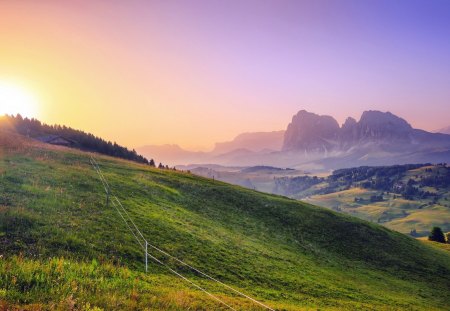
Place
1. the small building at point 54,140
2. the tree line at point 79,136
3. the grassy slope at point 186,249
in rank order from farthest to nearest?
the tree line at point 79,136, the small building at point 54,140, the grassy slope at point 186,249

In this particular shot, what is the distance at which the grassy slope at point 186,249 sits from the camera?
16.0 metres

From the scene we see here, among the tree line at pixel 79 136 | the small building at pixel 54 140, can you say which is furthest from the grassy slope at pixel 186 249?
the tree line at pixel 79 136

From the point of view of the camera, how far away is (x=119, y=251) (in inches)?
920

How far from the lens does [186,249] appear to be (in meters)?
29.9

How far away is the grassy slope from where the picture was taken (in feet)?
52.5

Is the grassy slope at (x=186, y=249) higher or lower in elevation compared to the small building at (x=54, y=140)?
lower

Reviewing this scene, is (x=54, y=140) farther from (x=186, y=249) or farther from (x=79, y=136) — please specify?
(x=186, y=249)

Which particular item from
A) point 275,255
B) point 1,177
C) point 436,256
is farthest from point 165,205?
point 436,256

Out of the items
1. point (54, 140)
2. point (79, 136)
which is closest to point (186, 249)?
point (54, 140)

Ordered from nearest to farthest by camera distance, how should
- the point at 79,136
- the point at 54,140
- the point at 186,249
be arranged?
the point at 186,249 < the point at 54,140 < the point at 79,136

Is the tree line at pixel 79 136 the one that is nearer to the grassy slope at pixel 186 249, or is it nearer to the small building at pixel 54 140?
the small building at pixel 54 140

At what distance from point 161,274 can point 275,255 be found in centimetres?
2026

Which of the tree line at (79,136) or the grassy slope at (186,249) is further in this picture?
the tree line at (79,136)

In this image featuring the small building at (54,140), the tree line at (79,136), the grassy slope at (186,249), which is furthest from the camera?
the tree line at (79,136)
